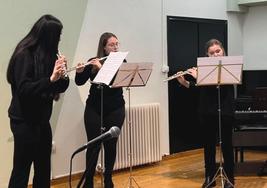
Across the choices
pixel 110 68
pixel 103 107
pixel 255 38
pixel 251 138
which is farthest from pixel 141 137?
pixel 255 38

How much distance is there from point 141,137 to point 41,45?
109 inches

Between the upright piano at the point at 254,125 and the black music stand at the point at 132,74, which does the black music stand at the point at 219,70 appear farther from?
the upright piano at the point at 254,125

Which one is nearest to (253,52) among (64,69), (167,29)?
(167,29)

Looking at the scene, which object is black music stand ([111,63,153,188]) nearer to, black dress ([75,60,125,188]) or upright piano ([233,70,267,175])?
black dress ([75,60,125,188])

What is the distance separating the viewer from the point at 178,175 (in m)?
4.57

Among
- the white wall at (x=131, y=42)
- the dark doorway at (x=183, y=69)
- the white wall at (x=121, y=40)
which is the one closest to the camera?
the white wall at (x=121, y=40)

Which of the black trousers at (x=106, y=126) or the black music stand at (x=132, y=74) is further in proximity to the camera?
the black trousers at (x=106, y=126)

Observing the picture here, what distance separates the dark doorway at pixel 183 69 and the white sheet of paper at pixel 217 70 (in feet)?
6.43

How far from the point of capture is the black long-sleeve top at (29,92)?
2.24m

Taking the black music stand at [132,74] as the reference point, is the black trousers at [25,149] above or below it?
below

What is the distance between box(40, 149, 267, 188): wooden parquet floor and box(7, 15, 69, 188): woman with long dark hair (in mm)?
1902

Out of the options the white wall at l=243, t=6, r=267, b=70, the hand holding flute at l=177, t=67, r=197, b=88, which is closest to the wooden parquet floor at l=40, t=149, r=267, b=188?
the hand holding flute at l=177, t=67, r=197, b=88

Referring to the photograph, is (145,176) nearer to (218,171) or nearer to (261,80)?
(218,171)

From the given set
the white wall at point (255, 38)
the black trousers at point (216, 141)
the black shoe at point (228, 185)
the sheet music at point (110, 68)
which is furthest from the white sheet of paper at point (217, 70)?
the white wall at point (255, 38)
